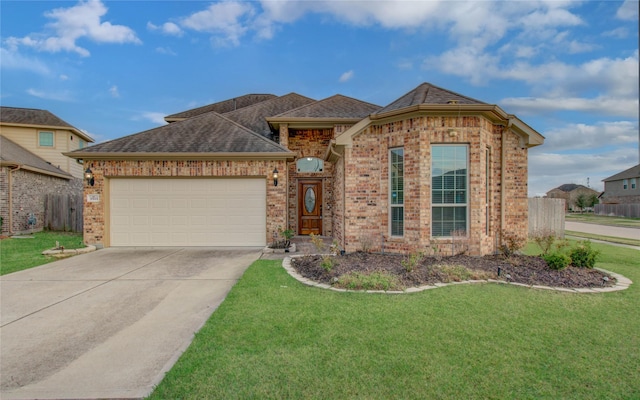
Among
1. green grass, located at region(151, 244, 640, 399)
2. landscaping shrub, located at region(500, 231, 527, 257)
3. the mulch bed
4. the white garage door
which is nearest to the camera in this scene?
green grass, located at region(151, 244, 640, 399)

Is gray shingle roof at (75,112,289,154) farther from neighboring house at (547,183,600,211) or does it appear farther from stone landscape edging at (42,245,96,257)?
neighboring house at (547,183,600,211)

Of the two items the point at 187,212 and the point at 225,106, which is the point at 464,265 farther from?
the point at 225,106

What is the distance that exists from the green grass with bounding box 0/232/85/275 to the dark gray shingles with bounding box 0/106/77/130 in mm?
9743

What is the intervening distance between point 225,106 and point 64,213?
9.39m

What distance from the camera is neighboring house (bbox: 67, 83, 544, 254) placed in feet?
23.6

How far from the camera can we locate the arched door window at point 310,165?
12.0m

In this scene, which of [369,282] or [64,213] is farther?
[64,213]

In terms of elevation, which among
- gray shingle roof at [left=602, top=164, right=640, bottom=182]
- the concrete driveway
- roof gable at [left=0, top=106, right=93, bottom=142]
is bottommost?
the concrete driveway

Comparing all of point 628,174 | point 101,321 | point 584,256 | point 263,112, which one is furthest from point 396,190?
point 628,174

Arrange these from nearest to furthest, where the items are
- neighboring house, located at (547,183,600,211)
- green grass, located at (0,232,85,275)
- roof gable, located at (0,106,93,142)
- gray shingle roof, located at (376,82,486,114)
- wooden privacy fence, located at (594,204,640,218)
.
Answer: gray shingle roof, located at (376,82,486,114), green grass, located at (0,232,85,275), roof gable, located at (0,106,93,142), wooden privacy fence, located at (594,204,640,218), neighboring house, located at (547,183,600,211)

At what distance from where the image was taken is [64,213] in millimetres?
14289

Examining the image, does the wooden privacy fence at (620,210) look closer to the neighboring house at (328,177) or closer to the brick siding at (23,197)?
the neighboring house at (328,177)

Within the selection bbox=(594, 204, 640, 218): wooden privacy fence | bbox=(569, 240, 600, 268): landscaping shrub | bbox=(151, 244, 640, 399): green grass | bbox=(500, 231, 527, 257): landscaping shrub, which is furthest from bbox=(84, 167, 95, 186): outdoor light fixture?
bbox=(594, 204, 640, 218): wooden privacy fence

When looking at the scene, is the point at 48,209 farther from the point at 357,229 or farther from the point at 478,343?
the point at 478,343
